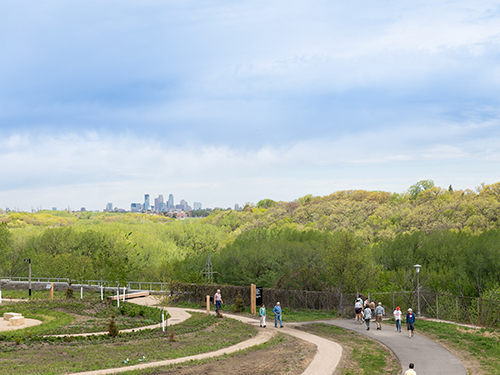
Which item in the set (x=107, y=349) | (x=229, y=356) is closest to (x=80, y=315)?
(x=107, y=349)

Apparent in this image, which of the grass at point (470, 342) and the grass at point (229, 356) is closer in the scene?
the grass at point (229, 356)

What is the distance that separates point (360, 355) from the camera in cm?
1833

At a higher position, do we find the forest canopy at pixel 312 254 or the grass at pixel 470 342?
the forest canopy at pixel 312 254

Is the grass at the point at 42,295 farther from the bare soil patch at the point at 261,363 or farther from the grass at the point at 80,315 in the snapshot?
the bare soil patch at the point at 261,363

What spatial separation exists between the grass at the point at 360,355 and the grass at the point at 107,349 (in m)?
4.28

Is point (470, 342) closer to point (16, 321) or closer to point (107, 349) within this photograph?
point (107, 349)

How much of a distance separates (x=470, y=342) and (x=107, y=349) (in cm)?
1558

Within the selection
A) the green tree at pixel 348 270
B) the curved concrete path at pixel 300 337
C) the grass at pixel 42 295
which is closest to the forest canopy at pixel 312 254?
the green tree at pixel 348 270

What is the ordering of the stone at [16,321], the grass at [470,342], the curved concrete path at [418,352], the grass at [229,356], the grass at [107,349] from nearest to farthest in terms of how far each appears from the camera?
the grass at [229,356] < the curved concrete path at [418,352] < the grass at [107,349] < the grass at [470,342] < the stone at [16,321]

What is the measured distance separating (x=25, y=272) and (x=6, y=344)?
56115 millimetres

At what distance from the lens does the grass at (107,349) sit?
1609 centimetres

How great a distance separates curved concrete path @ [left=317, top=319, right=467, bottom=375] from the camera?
52.0 ft

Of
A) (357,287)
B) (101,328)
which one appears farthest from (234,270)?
(101,328)

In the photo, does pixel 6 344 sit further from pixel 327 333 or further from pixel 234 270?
pixel 234 270
